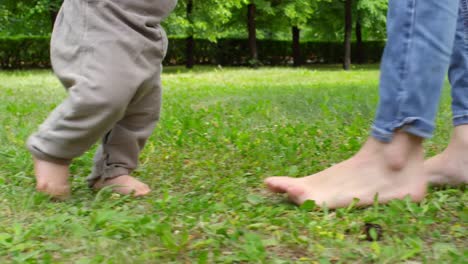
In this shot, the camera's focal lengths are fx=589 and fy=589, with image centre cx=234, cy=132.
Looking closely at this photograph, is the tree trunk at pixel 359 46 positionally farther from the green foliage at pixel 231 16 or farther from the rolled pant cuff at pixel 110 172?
the rolled pant cuff at pixel 110 172

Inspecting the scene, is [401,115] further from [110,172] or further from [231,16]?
[231,16]

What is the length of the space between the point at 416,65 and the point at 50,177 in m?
1.37

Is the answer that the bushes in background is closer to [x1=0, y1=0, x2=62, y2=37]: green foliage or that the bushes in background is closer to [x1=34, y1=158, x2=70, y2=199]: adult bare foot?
[x1=0, y1=0, x2=62, y2=37]: green foliage

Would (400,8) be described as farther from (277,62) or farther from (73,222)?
(277,62)

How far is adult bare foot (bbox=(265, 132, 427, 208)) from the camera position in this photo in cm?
202

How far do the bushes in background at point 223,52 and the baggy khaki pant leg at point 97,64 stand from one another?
2017cm

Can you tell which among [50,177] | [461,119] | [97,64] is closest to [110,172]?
[50,177]

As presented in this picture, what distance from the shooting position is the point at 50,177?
2.20 metres

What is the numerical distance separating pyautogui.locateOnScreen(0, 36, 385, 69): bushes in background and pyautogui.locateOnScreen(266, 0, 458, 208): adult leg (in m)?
20.7

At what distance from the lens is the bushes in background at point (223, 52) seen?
70.0 ft

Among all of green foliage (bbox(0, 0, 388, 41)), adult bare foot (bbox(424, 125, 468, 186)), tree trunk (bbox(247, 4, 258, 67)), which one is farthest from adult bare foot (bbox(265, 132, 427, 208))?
tree trunk (bbox(247, 4, 258, 67))

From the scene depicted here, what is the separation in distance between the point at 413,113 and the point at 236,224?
689 mm

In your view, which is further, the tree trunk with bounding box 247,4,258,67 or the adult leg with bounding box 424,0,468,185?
the tree trunk with bounding box 247,4,258,67

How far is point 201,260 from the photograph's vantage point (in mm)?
1538
